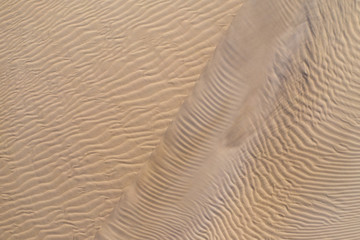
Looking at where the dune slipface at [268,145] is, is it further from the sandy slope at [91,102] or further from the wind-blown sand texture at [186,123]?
the sandy slope at [91,102]

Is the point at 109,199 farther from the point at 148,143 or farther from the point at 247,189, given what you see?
the point at 247,189

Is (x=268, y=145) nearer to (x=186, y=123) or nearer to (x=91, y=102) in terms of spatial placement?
(x=186, y=123)

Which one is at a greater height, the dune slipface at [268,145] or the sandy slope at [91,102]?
the sandy slope at [91,102]

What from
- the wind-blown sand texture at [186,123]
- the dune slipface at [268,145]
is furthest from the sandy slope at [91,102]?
the dune slipface at [268,145]

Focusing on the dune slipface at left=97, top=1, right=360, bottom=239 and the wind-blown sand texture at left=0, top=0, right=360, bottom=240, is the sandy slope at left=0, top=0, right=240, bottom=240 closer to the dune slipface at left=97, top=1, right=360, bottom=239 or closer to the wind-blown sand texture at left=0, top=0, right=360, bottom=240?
the wind-blown sand texture at left=0, top=0, right=360, bottom=240

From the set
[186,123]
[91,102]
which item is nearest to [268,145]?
[186,123]

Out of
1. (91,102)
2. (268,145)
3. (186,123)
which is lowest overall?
(268,145)
